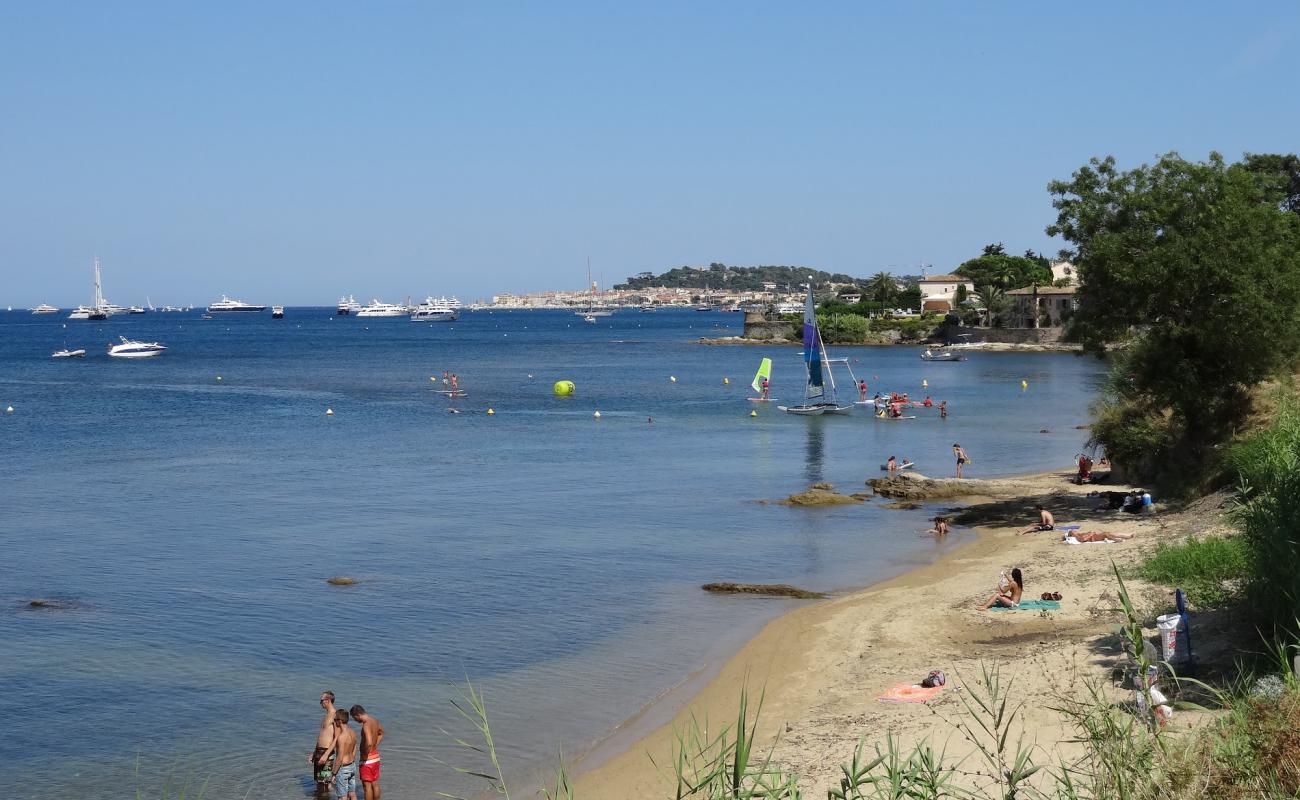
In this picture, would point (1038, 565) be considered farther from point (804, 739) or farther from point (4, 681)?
point (4, 681)

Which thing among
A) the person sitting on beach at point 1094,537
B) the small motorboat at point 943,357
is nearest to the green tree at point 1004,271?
the small motorboat at point 943,357

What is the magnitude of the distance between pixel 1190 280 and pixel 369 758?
797 inches

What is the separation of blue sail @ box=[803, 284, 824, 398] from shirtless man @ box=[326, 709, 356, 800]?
47143 mm

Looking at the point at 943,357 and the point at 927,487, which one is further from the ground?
the point at 927,487

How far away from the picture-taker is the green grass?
16.0 meters

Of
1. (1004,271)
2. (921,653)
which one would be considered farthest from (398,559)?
(1004,271)

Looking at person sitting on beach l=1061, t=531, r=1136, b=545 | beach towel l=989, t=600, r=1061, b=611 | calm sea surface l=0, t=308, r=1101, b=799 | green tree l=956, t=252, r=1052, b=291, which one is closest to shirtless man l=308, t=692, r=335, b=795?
calm sea surface l=0, t=308, r=1101, b=799

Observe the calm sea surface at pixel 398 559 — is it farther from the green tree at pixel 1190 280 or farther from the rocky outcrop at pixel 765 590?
the green tree at pixel 1190 280

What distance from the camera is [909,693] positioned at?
15.7 m

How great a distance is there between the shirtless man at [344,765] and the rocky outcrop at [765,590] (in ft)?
35.5

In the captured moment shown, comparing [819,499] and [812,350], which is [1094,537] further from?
[812,350]

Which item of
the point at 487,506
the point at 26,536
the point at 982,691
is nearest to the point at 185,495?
the point at 26,536

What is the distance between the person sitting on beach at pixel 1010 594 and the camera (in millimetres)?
19781

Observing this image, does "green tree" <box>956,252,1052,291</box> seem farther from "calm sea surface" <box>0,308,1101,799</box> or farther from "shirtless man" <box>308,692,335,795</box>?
"shirtless man" <box>308,692,335,795</box>
